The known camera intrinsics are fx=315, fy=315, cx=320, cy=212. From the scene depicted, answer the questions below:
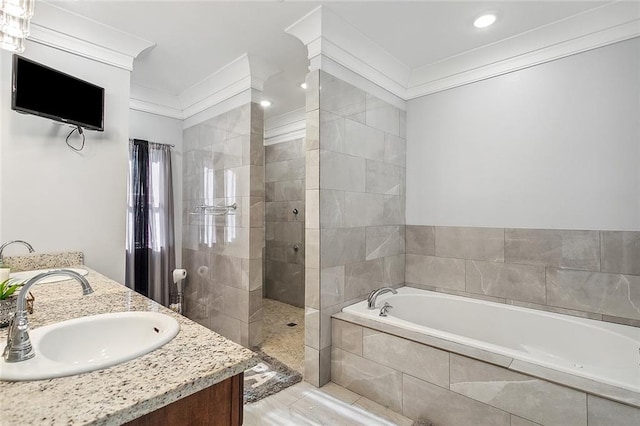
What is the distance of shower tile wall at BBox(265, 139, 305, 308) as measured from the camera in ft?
14.6

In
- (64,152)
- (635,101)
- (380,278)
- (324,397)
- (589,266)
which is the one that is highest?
(635,101)

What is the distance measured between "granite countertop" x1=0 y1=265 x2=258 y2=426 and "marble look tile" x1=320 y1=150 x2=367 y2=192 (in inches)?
57.4

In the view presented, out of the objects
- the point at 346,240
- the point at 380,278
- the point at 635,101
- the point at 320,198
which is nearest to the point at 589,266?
the point at 635,101

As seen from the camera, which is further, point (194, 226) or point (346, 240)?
point (194, 226)

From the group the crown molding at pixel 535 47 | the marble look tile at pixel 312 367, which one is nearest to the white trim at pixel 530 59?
the crown molding at pixel 535 47

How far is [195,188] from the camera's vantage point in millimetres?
3537

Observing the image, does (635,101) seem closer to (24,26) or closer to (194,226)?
(24,26)

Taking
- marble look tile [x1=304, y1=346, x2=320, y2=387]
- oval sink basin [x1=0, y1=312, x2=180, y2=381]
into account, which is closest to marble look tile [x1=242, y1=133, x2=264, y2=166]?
marble look tile [x1=304, y1=346, x2=320, y2=387]

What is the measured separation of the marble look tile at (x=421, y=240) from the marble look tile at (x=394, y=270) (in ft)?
0.47

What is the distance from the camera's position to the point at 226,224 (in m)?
3.17

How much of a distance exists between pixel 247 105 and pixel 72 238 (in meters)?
1.76

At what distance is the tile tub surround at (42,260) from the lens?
199 centimetres

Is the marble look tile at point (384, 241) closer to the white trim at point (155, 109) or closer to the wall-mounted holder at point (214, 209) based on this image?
the wall-mounted holder at point (214, 209)

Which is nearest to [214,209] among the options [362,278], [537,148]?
[362,278]
